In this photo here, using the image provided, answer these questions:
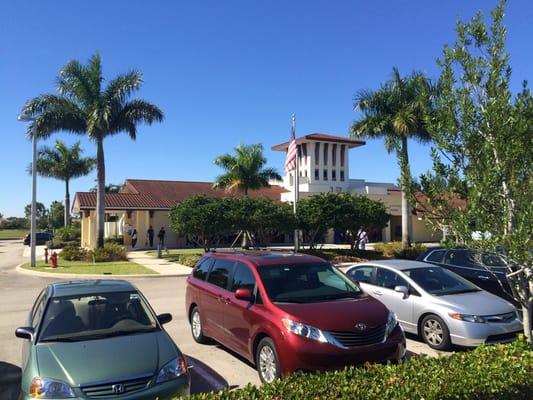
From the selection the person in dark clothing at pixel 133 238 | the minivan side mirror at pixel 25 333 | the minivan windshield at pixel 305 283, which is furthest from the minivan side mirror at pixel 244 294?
the person in dark clothing at pixel 133 238

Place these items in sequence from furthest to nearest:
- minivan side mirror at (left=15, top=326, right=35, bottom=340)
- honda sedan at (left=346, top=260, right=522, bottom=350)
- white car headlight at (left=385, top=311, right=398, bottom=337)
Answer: honda sedan at (left=346, top=260, right=522, bottom=350) < white car headlight at (left=385, top=311, right=398, bottom=337) < minivan side mirror at (left=15, top=326, right=35, bottom=340)

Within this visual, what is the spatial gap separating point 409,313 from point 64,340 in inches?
223

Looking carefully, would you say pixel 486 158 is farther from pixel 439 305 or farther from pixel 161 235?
pixel 161 235

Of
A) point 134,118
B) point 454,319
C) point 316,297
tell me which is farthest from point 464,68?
point 134,118

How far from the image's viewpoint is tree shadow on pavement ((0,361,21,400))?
5.79 m

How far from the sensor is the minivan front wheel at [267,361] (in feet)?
18.6

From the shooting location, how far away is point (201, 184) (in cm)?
4556

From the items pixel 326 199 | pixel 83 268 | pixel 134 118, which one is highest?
pixel 134 118

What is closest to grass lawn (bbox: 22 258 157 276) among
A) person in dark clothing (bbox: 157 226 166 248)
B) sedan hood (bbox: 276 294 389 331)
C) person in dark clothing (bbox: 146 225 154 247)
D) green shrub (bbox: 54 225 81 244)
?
person in dark clothing (bbox: 157 226 166 248)

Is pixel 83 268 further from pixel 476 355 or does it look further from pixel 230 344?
pixel 476 355

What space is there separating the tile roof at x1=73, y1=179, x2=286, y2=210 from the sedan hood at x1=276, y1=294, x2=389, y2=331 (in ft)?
102

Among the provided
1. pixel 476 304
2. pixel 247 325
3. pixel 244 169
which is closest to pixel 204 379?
pixel 247 325

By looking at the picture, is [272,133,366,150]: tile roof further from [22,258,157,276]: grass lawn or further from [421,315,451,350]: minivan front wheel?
[421,315,451,350]: minivan front wheel

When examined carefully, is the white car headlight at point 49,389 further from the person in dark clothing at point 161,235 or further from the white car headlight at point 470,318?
the person in dark clothing at point 161,235
